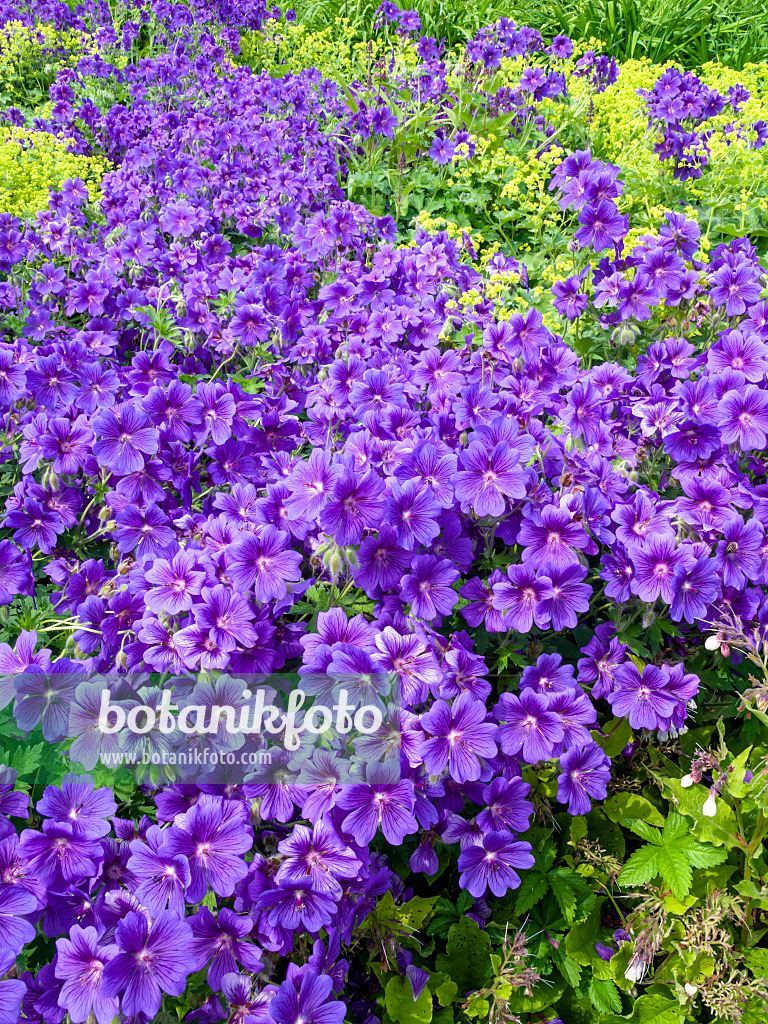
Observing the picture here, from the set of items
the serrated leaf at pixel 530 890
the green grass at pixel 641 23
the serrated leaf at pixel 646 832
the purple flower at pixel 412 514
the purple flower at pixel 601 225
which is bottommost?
the serrated leaf at pixel 530 890

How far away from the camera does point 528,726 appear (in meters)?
1.87

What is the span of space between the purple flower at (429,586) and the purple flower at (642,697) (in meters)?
0.52

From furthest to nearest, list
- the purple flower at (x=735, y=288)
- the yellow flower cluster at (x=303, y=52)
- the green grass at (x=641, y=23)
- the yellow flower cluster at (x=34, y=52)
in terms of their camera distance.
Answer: the green grass at (x=641, y=23)
the yellow flower cluster at (x=34, y=52)
the yellow flower cluster at (x=303, y=52)
the purple flower at (x=735, y=288)

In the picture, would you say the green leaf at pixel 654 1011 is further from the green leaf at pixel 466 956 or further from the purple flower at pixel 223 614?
the purple flower at pixel 223 614

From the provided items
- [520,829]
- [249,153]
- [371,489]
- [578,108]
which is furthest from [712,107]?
[520,829]

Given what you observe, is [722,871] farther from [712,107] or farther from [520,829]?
[712,107]

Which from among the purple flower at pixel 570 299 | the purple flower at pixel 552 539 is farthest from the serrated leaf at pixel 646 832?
the purple flower at pixel 570 299

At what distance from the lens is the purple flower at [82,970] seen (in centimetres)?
143

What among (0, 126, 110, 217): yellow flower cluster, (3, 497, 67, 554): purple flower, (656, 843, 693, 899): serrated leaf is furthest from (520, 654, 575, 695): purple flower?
(0, 126, 110, 217): yellow flower cluster

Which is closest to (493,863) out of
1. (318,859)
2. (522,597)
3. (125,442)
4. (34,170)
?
(318,859)

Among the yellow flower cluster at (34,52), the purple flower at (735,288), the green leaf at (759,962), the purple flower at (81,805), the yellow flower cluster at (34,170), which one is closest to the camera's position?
the purple flower at (81,805)

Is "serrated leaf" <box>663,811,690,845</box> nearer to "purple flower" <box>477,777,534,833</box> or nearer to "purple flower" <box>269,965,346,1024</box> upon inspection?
"purple flower" <box>477,777,534,833</box>

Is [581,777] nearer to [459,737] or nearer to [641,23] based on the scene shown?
[459,737]

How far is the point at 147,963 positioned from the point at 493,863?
0.83 metres
